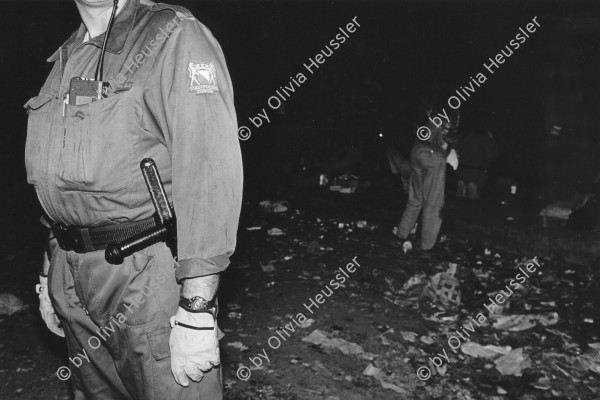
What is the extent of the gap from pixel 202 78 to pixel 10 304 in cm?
423

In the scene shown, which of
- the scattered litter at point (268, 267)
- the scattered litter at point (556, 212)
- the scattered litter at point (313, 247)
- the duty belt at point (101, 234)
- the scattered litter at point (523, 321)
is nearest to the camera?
the duty belt at point (101, 234)

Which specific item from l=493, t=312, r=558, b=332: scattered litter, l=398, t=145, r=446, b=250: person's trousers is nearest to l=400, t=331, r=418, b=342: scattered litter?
l=493, t=312, r=558, b=332: scattered litter

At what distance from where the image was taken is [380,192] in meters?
8.54

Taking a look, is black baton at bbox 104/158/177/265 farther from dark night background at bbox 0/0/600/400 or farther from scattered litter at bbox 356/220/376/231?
scattered litter at bbox 356/220/376/231

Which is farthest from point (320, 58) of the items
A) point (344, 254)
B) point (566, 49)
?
point (344, 254)

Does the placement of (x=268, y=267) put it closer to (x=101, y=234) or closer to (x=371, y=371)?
(x=371, y=371)

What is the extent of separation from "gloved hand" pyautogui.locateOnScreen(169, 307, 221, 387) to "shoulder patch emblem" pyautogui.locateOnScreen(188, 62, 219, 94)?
2.34ft

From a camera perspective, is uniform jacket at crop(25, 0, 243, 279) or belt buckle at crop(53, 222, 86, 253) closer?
uniform jacket at crop(25, 0, 243, 279)

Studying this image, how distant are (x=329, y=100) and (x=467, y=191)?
4579 millimetres

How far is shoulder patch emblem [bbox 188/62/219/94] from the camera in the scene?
1.57 metres

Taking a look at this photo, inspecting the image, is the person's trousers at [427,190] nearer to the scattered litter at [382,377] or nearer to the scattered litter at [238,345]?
the scattered litter at [382,377]

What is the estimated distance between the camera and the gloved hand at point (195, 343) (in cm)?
159

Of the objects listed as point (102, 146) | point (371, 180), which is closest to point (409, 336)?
point (102, 146)

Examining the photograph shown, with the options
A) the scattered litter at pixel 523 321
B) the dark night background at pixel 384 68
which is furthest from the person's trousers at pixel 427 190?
the dark night background at pixel 384 68
